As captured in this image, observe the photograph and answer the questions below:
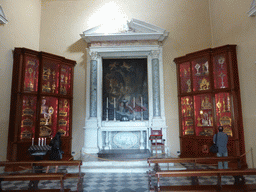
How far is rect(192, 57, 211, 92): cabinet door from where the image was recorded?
8.96 m

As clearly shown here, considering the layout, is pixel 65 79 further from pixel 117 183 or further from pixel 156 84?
pixel 117 183

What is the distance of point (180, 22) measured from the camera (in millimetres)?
10680

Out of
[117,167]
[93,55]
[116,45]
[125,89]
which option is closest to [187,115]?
[125,89]

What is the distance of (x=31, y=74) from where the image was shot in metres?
8.69

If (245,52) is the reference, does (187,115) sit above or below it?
below

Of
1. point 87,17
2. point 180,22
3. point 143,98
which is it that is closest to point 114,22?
point 87,17

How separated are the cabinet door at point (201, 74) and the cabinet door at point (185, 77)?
0.31 meters

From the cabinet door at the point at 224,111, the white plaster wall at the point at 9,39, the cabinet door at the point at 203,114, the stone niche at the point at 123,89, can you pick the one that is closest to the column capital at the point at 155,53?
the stone niche at the point at 123,89

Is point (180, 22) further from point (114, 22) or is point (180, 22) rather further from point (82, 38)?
point (82, 38)

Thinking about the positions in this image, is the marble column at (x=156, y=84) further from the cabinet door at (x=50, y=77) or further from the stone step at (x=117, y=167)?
the cabinet door at (x=50, y=77)

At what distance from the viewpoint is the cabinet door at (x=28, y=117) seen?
Answer: 820 cm

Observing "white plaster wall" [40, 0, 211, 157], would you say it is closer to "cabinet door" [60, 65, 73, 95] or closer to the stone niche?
"cabinet door" [60, 65, 73, 95]

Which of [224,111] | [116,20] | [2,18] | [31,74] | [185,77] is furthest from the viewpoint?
[116,20]

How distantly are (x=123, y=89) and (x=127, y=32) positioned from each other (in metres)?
2.93
